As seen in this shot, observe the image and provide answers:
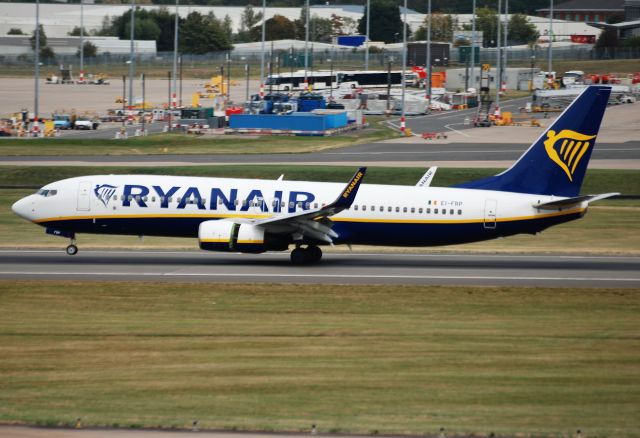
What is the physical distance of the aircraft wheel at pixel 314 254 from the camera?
151 feet

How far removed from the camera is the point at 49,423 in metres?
23.8

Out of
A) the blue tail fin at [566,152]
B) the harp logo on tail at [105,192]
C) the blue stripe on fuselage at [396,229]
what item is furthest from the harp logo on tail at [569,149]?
the harp logo on tail at [105,192]

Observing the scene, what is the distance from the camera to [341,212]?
44.9 meters

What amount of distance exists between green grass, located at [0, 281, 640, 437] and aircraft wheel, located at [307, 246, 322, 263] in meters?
6.55

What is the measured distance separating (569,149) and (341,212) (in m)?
9.67

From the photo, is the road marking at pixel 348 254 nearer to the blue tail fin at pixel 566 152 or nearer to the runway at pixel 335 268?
the runway at pixel 335 268

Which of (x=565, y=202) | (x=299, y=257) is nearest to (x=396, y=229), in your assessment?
(x=299, y=257)

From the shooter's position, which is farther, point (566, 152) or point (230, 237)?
point (566, 152)

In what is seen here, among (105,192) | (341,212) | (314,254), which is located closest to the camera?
(341,212)

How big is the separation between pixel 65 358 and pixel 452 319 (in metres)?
12.2

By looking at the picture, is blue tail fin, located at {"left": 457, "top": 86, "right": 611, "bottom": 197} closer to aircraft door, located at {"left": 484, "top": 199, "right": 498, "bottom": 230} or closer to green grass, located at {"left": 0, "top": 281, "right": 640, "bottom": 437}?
aircraft door, located at {"left": 484, "top": 199, "right": 498, "bottom": 230}

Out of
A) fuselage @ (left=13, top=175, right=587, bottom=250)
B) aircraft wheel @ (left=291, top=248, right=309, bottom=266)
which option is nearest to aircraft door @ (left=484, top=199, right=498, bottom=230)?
fuselage @ (left=13, top=175, right=587, bottom=250)

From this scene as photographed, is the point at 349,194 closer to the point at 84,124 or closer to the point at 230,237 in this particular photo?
the point at 230,237

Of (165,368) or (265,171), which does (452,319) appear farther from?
(265,171)
